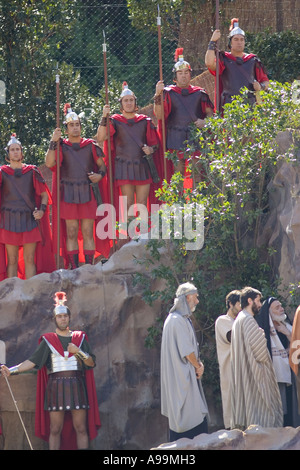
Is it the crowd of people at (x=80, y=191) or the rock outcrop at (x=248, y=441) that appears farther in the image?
the crowd of people at (x=80, y=191)

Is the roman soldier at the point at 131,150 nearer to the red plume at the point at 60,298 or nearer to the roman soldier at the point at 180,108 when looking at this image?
the roman soldier at the point at 180,108

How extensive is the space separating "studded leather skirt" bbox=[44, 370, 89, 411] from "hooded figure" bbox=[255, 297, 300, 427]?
1566mm

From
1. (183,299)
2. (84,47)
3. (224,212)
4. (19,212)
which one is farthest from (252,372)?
(84,47)

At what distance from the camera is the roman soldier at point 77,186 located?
10.2 meters

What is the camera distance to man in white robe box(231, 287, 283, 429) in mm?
7984

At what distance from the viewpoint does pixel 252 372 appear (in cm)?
806

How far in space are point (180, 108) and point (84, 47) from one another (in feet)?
14.4

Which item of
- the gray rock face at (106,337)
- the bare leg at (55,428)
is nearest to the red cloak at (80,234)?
the gray rock face at (106,337)

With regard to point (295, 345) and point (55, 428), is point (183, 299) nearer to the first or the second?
point (295, 345)

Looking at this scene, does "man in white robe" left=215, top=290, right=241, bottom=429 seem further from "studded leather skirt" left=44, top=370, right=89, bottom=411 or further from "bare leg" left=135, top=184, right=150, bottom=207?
"bare leg" left=135, top=184, right=150, bottom=207

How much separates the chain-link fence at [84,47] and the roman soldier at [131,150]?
1.28 m

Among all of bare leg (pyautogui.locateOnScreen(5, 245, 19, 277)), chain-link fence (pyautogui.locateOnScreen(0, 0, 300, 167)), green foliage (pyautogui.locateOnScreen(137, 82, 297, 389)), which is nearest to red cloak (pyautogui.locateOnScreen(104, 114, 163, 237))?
green foliage (pyautogui.locateOnScreen(137, 82, 297, 389))

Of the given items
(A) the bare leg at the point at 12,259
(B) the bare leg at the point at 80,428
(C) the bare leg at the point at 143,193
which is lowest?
(B) the bare leg at the point at 80,428

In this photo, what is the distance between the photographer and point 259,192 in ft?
31.6
